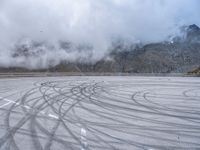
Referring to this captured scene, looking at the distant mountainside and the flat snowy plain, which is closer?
the flat snowy plain

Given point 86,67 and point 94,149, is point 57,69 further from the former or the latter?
point 94,149

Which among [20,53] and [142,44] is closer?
[20,53]

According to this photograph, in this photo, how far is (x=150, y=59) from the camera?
103 m

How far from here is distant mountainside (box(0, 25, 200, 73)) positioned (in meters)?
97.6

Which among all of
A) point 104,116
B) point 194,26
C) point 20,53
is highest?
point 194,26

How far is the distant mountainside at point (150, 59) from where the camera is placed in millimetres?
97625

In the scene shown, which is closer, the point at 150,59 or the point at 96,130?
the point at 96,130

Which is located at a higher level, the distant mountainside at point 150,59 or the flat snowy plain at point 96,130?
the distant mountainside at point 150,59

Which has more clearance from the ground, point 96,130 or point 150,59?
point 150,59

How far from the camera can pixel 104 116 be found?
1198 centimetres

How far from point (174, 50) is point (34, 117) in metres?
100

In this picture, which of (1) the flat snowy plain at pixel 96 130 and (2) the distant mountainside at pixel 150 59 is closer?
(1) the flat snowy plain at pixel 96 130

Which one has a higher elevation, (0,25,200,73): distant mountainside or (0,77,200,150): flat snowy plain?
(0,25,200,73): distant mountainside

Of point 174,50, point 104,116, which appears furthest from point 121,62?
point 104,116
